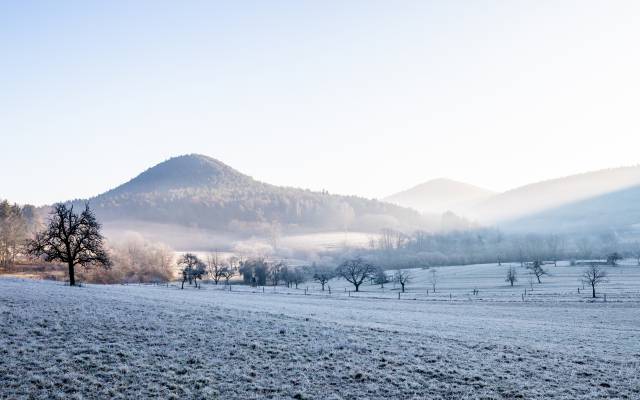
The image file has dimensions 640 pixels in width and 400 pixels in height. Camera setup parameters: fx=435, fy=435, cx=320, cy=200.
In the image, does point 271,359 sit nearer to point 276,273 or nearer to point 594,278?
point 594,278

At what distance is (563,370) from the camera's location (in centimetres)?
1942

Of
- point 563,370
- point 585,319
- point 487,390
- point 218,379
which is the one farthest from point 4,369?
point 585,319

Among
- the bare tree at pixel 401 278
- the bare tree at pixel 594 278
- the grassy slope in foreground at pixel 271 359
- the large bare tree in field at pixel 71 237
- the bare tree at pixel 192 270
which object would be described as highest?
the large bare tree in field at pixel 71 237

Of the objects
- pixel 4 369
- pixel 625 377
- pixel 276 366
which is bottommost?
pixel 625 377

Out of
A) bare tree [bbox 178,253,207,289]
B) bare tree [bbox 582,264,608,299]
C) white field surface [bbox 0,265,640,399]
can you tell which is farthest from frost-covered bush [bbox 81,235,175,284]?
bare tree [bbox 582,264,608,299]

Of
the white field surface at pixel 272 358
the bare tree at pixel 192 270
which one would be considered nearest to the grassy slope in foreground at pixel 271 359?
the white field surface at pixel 272 358

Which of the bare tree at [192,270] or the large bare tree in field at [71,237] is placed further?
the bare tree at [192,270]

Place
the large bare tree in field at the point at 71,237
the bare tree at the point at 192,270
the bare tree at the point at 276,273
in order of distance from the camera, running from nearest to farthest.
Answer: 1. the large bare tree in field at the point at 71,237
2. the bare tree at the point at 192,270
3. the bare tree at the point at 276,273

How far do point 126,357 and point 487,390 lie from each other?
1406 centimetres

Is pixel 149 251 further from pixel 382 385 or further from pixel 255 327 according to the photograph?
pixel 382 385

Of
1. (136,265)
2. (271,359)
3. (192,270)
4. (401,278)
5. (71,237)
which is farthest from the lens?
(136,265)

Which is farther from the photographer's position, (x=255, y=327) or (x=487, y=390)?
(x=255, y=327)

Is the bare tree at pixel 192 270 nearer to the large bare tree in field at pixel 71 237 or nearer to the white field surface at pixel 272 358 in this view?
the large bare tree in field at pixel 71 237

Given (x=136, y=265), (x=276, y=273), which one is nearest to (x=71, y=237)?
(x=136, y=265)
